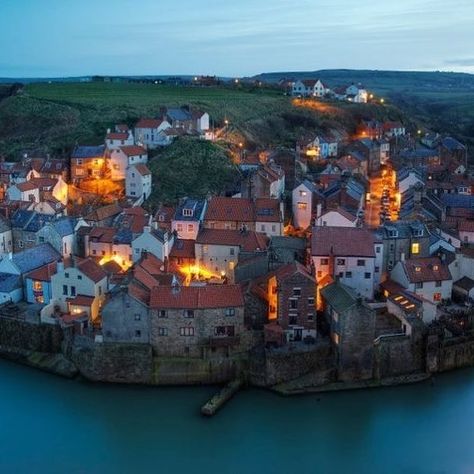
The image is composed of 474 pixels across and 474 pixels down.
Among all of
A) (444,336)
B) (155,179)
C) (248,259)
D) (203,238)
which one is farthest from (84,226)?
(444,336)

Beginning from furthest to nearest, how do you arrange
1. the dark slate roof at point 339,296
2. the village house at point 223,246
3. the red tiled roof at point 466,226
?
1. the red tiled roof at point 466,226
2. the village house at point 223,246
3. the dark slate roof at point 339,296

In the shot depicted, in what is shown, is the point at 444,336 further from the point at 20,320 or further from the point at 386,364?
the point at 20,320

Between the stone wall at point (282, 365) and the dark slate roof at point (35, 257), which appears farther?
the dark slate roof at point (35, 257)

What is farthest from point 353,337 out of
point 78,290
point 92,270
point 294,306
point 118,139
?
point 118,139

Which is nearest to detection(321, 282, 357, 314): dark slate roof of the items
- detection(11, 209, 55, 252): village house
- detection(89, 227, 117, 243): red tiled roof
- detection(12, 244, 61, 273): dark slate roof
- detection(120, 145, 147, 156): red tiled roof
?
detection(89, 227, 117, 243): red tiled roof

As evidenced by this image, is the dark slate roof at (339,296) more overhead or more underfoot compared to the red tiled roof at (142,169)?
more underfoot

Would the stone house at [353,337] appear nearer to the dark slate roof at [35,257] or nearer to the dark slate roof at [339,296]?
the dark slate roof at [339,296]

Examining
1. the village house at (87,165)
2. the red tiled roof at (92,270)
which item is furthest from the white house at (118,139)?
the red tiled roof at (92,270)

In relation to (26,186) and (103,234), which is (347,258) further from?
(26,186)
